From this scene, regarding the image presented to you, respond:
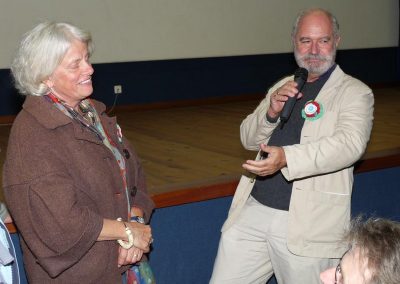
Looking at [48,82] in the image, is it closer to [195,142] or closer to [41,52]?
[41,52]

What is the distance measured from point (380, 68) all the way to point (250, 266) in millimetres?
8716

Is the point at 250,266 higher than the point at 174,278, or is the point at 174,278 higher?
the point at 250,266

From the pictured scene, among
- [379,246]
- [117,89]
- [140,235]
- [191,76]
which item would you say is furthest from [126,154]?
[191,76]

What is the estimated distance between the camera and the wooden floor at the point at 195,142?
10.7ft

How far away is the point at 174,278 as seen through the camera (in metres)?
2.72

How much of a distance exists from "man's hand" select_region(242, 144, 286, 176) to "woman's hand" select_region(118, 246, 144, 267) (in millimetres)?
462

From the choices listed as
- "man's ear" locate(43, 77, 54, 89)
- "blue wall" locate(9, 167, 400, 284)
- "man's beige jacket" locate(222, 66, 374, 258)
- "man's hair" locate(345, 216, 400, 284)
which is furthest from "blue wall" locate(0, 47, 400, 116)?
"man's hair" locate(345, 216, 400, 284)

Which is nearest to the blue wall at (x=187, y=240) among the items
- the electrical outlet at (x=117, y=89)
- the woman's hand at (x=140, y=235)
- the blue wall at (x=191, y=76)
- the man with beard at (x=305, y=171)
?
the man with beard at (x=305, y=171)

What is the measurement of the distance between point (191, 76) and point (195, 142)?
2976mm

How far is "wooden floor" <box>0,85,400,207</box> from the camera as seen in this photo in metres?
3.26

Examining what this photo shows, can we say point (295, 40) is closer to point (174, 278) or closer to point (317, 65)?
point (317, 65)

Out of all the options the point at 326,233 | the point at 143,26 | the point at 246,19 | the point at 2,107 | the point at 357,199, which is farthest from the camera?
the point at 246,19

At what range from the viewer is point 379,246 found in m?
1.11

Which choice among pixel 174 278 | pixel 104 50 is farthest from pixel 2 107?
pixel 174 278
